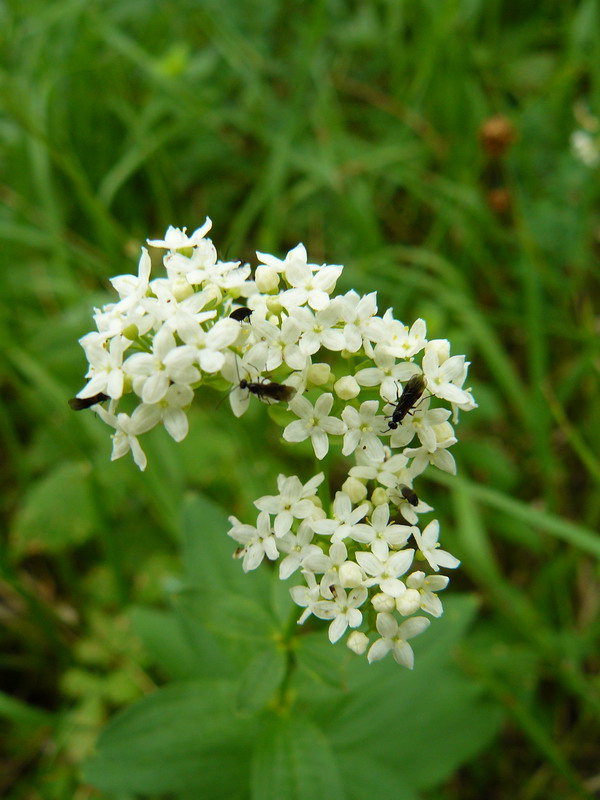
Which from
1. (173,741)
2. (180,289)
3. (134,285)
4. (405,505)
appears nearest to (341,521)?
(405,505)

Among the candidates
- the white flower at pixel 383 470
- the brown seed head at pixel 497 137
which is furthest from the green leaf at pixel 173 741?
the brown seed head at pixel 497 137

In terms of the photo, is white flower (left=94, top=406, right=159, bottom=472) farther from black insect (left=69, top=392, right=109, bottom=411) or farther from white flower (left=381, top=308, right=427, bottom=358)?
white flower (left=381, top=308, right=427, bottom=358)

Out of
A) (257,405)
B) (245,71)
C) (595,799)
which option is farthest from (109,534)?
(245,71)

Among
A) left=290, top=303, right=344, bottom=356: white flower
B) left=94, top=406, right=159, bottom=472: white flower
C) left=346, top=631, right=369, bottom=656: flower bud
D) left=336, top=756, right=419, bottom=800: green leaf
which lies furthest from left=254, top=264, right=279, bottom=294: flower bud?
left=336, top=756, right=419, bottom=800: green leaf

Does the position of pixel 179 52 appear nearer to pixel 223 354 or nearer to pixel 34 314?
pixel 34 314

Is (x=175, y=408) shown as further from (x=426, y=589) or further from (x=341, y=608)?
(x=426, y=589)

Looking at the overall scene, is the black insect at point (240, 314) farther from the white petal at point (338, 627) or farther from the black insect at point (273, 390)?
the white petal at point (338, 627)
